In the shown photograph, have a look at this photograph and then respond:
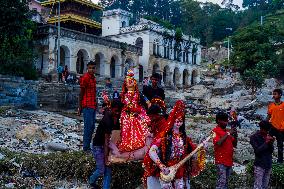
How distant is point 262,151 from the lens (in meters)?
6.64

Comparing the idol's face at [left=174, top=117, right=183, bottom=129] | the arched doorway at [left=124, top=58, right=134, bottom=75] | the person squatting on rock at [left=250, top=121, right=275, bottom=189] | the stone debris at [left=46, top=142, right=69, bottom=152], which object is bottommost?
the stone debris at [left=46, top=142, right=69, bottom=152]

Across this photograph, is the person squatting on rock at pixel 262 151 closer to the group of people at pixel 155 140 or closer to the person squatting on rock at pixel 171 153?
the group of people at pixel 155 140

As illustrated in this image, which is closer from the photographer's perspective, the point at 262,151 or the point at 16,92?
the point at 262,151

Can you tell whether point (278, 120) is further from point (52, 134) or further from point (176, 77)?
point (176, 77)

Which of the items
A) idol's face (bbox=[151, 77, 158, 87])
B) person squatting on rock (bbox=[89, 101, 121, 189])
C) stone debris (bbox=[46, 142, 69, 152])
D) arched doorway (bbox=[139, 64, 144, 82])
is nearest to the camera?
person squatting on rock (bbox=[89, 101, 121, 189])

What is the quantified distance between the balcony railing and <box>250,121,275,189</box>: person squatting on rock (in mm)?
24681

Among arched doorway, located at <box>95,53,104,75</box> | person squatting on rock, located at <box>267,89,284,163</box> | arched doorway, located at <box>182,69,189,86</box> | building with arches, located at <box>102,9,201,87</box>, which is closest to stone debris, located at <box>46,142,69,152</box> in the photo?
person squatting on rock, located at <box>267,89,284,163</box>

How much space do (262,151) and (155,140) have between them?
7.45 ft

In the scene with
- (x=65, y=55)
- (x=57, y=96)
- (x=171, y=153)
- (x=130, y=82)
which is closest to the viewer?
(x=171, y=153)

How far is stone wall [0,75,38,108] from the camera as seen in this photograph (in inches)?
623

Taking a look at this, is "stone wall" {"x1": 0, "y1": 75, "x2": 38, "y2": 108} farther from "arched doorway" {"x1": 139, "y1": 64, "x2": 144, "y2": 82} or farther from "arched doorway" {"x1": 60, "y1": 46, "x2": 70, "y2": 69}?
"arched doorway" {"x1": 139, "y1": 64, "x2": 144, "y2": 82}

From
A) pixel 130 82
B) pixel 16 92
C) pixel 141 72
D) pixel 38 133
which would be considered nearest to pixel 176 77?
pixel 141 72

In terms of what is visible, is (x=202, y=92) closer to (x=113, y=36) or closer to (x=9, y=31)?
(x=113, y=36)

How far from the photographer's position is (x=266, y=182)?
22.5 ft
